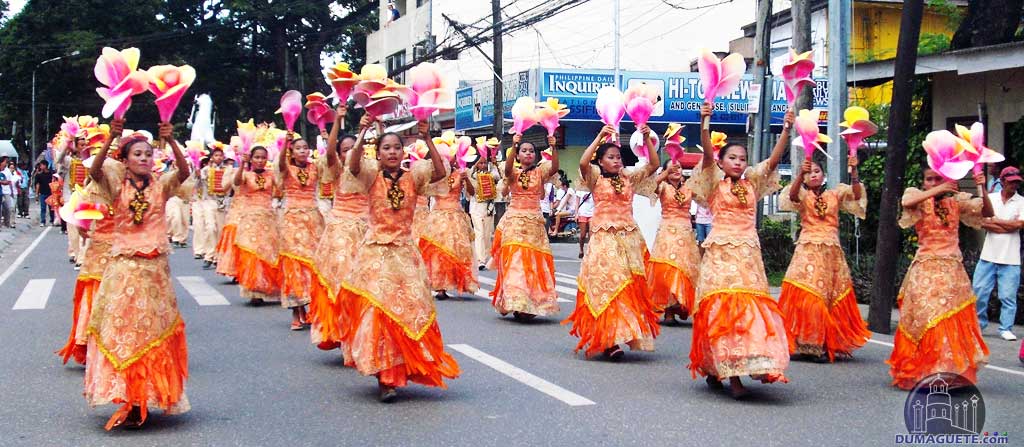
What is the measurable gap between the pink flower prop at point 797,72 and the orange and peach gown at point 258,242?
6.62m

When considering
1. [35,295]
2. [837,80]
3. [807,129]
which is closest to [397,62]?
[35,295]

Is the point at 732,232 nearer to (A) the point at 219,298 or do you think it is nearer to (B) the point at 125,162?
(B) the point at 125,162

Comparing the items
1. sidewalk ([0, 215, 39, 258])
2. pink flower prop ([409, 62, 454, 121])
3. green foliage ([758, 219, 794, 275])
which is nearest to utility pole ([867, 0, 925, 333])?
green foliage ([758, 219, 794, 275])

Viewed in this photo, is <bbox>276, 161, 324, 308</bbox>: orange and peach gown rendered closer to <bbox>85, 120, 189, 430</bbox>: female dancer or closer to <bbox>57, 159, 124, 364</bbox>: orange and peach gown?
<bbox>57, 159, 124, 364</bbox>: orange and peach gown

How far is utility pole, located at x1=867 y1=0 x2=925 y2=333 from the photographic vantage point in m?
11.2

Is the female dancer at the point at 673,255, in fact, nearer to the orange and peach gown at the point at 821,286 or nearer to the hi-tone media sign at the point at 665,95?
the orange and peach gown at the point at 821,286

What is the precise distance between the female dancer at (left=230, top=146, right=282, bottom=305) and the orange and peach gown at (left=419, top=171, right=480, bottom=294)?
78.9 inches

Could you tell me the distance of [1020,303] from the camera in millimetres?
11836

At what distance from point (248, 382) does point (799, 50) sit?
31.0ft

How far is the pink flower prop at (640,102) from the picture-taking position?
8685 millimetres

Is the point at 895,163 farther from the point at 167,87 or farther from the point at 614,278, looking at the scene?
the point at 167,87

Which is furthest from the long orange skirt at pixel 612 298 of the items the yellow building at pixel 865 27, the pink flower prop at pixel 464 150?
the yellow building at pixel 865 27

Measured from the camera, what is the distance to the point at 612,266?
9.23m

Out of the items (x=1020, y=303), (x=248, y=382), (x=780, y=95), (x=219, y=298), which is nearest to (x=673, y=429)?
(x=248, y=382)
